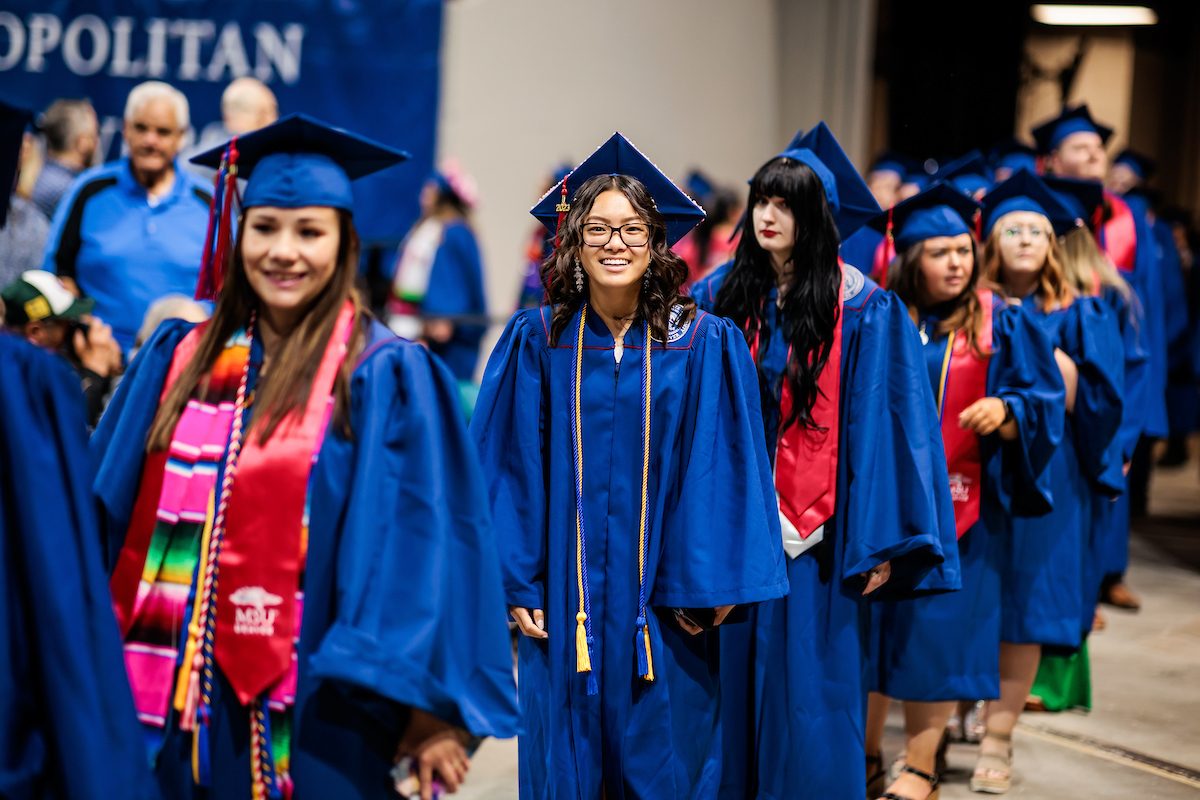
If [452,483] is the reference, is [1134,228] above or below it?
above

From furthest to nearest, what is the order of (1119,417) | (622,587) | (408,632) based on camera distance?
A: 1. (1119,417)
2. (622,587)
3. (408,632)

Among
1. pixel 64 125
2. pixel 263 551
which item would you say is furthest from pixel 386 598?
pixel 64 125

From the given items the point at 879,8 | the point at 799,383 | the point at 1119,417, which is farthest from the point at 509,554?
the point at 879,8

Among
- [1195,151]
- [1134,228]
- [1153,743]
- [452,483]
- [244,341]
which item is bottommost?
[1153,743]

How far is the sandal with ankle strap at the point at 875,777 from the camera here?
438 centimetres

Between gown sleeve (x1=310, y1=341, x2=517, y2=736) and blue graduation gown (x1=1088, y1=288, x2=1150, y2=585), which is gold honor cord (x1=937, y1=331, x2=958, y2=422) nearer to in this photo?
blue graduation gown (x1=1088, y1=288, x2=1150, y2=585)

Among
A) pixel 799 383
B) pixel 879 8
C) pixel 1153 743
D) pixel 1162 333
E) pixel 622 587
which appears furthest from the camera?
Answer: pixel 879 8

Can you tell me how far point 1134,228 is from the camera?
22.7 ft

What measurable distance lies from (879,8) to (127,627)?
11.6 meters

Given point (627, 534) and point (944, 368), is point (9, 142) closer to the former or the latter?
point (627, 534)

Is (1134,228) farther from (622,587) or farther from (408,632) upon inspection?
(408,632)

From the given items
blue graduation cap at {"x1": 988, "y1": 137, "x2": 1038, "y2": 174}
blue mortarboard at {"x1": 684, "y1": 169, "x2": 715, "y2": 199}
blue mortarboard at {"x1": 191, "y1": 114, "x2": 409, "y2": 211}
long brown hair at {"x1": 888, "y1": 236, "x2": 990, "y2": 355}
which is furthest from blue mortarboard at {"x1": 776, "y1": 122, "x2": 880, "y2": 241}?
blue mortarboard at {"x1": 684, "y1": 169, "x2": 715, "y2": 199}

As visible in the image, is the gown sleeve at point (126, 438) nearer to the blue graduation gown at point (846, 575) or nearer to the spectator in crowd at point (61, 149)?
the blue graduation gown at point (846, 575)

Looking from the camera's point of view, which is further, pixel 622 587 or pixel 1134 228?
pixel 1134 228
